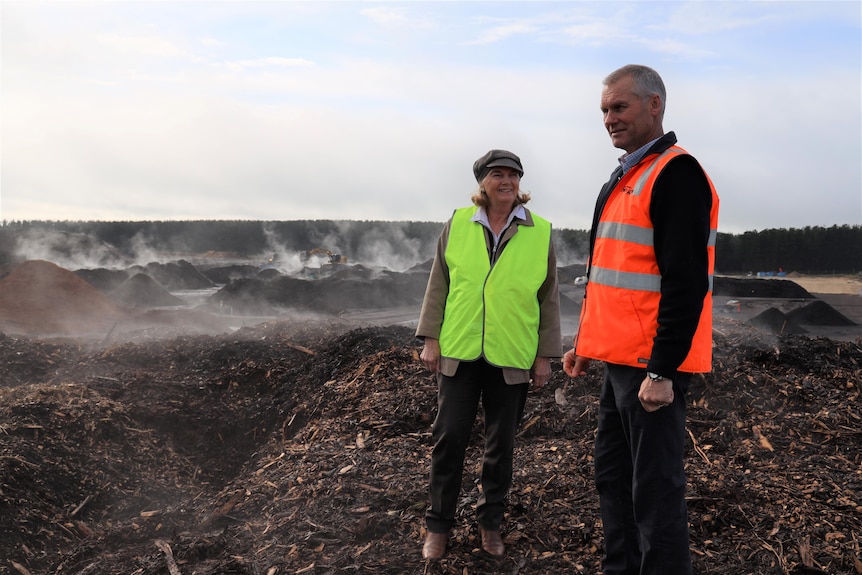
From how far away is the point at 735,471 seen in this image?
15.2ft

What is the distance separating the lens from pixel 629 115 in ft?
8.96

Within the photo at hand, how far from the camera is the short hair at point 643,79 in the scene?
2.68m

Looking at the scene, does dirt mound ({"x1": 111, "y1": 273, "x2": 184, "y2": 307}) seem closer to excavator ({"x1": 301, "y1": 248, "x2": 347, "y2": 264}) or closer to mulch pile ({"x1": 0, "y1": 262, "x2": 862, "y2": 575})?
excavator ({"x1": 301, "y1": 248, "x2": 347, "y2": 264})

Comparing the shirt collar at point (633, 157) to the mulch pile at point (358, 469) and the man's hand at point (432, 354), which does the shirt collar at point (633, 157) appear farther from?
the mulch pile at point (358, 469)

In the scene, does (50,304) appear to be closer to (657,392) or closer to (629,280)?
(629,280)

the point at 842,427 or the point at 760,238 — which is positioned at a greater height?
the point at 760,238

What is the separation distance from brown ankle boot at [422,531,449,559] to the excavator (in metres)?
37.4

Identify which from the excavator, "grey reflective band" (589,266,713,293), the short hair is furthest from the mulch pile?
the excavator

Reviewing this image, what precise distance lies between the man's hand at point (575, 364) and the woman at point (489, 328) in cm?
23

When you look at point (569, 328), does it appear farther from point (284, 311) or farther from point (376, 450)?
point (376, 450)

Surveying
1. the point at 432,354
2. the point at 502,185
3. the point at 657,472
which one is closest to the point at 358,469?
the point at 432,354

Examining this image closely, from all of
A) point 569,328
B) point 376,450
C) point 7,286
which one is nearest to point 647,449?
point 376,450

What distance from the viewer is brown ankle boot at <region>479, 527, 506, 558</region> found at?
140 inches

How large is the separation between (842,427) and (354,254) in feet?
159
